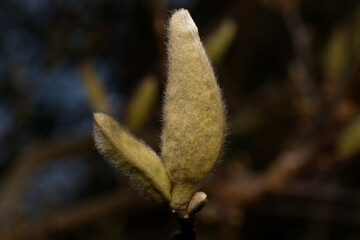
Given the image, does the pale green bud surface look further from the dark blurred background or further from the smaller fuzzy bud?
the dark blurred background

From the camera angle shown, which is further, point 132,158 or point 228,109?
point 228,109

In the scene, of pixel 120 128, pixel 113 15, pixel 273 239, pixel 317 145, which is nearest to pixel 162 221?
pixel 273 239

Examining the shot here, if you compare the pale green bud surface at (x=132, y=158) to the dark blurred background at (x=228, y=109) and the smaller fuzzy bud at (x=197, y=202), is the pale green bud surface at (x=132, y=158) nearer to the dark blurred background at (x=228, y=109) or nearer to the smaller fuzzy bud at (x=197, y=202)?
the smaller fuzzy bud at (x=197, y=202)

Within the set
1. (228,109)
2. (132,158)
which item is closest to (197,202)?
(132,158)

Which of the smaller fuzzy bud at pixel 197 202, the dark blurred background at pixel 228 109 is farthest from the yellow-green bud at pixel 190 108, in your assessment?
the dark blurred background at pixel 228 109

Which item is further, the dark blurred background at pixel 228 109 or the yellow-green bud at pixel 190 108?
the dark blurred background at pixel 228 109

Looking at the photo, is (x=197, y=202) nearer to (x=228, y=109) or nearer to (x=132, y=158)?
(x=132, y=158)

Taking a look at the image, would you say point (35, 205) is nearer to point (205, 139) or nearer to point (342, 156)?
point (342, 156)
